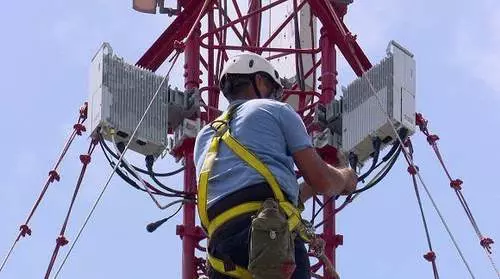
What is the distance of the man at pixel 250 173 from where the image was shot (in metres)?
10.1

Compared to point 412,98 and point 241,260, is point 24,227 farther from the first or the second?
point 241,260

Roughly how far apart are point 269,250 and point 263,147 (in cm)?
81


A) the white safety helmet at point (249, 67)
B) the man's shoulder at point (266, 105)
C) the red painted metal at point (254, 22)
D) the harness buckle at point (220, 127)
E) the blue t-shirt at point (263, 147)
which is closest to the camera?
the blue t-shirt at point (263, 147)

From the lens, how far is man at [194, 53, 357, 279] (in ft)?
33.1

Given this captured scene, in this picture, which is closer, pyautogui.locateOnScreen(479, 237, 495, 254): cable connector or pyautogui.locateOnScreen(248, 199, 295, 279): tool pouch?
pyautogui.locateOnScreen(248, 199, 295, 279): tool pouch

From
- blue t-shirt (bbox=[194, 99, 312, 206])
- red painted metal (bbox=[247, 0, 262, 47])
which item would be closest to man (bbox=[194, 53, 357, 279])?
blue t-shirt (bbox=[194, 99, 312, 206])

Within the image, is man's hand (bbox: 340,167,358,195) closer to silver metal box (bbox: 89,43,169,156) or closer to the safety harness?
the safety harness

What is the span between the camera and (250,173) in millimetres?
10148

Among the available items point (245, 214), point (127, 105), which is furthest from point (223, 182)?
point (127, 105)

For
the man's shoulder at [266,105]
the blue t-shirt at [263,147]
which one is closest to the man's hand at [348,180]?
the blue t-shirt at [263,147]

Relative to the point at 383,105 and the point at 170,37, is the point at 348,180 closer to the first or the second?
the point at 383,105

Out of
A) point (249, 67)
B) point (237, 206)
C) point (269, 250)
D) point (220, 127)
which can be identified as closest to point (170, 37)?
point (249, 67)

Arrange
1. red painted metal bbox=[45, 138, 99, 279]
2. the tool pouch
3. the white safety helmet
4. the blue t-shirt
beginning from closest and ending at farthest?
the tool pouch
the blue t-shirt
the white safety helmet
red painted metal bbox=[45, 138, 99, 279]

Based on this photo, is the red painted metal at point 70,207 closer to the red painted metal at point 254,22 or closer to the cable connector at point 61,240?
the cable connector at point 61,240
